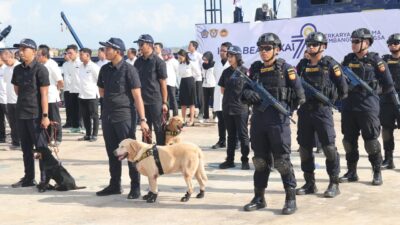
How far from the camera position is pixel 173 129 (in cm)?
800

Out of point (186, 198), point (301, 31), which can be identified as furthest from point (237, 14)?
point (186, 198)

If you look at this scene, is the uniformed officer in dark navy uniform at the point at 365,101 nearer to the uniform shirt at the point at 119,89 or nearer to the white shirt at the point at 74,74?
the uniform shirt at the point at 119,89

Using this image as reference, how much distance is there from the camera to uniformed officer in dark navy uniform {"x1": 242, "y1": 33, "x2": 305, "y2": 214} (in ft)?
19.6

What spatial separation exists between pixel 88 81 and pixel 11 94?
5.37ft

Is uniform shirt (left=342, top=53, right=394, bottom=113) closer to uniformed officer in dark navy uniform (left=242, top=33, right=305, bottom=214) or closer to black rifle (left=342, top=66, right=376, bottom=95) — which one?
black rifle (left=342, top=66, right=376, bottom=95)

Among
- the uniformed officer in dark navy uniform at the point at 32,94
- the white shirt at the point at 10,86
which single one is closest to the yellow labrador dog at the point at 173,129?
the uniformed officer in dark navy uniform at the point at 32,94

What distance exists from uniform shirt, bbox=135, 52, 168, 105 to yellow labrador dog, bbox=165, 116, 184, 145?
1.92ft

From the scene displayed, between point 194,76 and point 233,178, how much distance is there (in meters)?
6.67

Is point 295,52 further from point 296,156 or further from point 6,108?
point 6,108

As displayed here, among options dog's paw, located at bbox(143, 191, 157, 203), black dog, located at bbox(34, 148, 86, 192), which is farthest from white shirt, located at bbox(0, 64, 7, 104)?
dog's paw, located at bbox(143, 191, 157, 203)

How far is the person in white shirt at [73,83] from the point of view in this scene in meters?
12.3

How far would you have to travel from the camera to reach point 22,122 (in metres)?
7.51

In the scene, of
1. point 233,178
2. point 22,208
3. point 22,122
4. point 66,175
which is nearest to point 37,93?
point 22,122

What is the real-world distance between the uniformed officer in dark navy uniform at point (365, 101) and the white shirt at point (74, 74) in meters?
6.62
